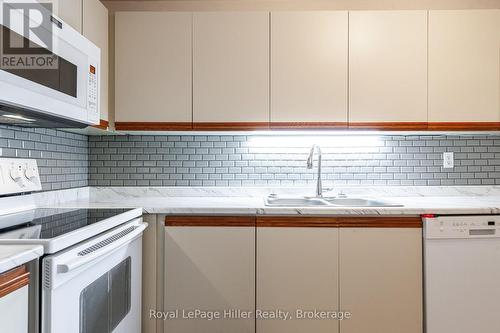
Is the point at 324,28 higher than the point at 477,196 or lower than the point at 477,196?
higher

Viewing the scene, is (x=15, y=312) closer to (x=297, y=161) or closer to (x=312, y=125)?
(x=312, y=125)

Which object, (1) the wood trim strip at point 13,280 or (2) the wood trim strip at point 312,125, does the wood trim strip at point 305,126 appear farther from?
(1) the wood trim strip at point 13,280

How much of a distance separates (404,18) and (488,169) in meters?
1.20

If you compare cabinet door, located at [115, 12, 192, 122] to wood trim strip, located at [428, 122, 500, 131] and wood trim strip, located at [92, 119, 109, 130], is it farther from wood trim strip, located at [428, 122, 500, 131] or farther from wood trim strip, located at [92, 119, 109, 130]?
wood trim strip, located at [428, 122, 500, 131]

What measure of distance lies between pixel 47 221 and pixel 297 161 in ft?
5.08

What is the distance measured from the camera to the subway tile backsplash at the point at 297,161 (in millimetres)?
2402

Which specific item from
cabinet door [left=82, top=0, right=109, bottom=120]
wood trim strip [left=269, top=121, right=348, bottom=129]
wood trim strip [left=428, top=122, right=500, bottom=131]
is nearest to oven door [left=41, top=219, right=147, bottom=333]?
cabinet door [left=82, top=0, right=109, bottom=120]

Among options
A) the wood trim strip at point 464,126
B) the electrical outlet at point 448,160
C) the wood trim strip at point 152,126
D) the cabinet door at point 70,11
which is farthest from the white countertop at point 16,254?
the electrical outlet at point 448,160

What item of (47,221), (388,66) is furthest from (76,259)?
(388,66)

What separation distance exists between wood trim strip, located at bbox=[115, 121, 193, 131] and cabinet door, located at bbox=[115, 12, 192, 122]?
0.8 inches

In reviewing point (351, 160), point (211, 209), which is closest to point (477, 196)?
point (351, 160)

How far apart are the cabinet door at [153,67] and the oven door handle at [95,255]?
764 millimetres

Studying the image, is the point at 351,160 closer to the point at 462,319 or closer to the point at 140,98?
the point at 462,319

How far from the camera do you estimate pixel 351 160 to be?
241cm
